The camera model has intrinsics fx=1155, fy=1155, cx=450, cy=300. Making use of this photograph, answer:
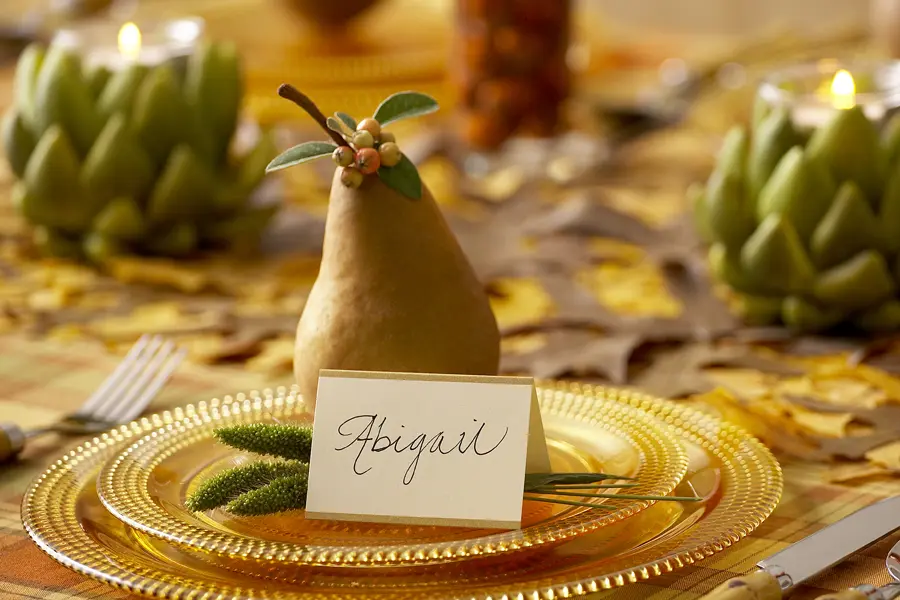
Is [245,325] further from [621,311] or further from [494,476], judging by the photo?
[494,476]

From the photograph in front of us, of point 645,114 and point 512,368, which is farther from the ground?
point 645,114

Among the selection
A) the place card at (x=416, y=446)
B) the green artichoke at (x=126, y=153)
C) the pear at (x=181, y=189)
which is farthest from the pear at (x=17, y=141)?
the place card at (x=416, y=446)

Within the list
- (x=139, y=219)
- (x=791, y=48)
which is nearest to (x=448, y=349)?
(x=139, y=219)

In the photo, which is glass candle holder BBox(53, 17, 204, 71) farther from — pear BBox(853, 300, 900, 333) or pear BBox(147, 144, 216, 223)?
pear BBox(853, 300, 900, 333)

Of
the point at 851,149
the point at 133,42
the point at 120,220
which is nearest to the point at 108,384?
the point at 120,220

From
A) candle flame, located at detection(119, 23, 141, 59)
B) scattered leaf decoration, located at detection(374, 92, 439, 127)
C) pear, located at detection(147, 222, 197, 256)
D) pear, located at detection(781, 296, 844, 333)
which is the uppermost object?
candle flame, located at detection(119, 23, 141, 59)

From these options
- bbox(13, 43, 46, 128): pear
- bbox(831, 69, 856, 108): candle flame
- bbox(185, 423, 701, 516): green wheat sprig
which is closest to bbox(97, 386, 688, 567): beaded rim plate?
bbox(185, 423, 701, 516): green wheat sprig

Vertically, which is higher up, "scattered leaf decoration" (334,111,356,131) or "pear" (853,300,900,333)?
"scattered leaf decoration" (334,111,356,131)

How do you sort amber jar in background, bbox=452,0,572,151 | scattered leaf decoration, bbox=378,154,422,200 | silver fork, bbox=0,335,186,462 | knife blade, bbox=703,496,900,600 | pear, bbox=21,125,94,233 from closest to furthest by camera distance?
knife blade, bbox=703,496,900,600, scattered leaf decoration, bbox=378,154,422,200, silver fork, bbox=0,335,186,462, pear, bbox=21,125,94,233, amber jar in background, bbox=452,0,572,151

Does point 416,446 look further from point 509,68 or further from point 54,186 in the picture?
point 509,68
